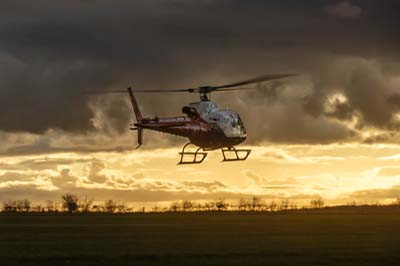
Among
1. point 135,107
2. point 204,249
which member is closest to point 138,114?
point 135,107

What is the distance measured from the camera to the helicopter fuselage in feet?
267

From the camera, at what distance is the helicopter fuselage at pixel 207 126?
81.3 meters

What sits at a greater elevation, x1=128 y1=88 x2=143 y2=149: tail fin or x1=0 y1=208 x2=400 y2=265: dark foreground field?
x1=128 y1=88 x2=143 y2=149: tail fin

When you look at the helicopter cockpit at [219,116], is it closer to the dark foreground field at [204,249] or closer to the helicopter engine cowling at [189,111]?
the helicopter engine cowling at [189,111]

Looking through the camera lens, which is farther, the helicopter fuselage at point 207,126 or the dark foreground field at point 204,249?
Answer: the helicopter fuselage at point 207,126

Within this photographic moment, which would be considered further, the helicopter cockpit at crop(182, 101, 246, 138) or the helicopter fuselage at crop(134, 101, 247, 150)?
the helicopter cockpit at crop(182, 101, 246, 138)

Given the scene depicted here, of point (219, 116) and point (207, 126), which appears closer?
point (207, 126)

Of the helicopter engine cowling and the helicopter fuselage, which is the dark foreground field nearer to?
the helicopter fuselage

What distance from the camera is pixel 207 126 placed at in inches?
3278

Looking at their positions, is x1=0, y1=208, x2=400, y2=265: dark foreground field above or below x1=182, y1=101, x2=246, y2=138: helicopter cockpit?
below

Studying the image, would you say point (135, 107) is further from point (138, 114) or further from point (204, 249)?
point (204, 249)

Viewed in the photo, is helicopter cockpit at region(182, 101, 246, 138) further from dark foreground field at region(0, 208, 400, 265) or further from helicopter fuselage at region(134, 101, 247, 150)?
dark foreground field at region(0, 208, 400, 265)

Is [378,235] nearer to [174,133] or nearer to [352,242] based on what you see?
[352,242]

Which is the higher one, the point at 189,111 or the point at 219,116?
the point at 189,111
